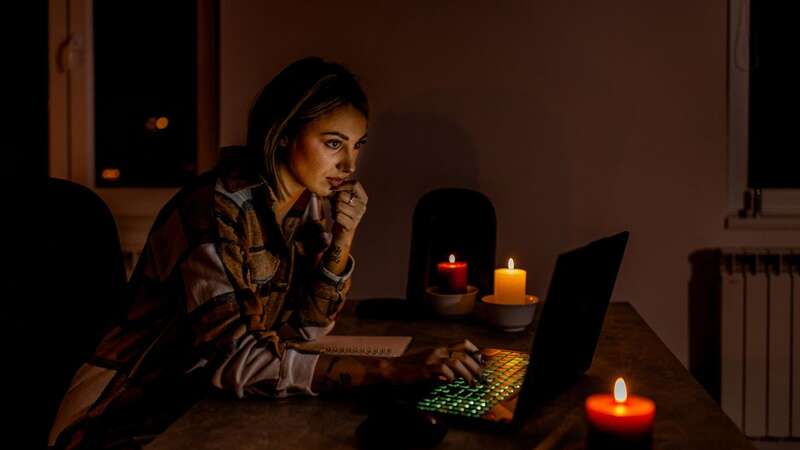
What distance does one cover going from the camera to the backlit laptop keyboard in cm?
99

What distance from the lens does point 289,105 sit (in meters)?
1.39

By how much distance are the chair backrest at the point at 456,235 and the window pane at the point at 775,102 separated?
3.37ft

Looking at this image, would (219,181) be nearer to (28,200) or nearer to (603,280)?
(28,200)

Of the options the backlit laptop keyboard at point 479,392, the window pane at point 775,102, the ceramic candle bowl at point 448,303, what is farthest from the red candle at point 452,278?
the window pane at point 775,102

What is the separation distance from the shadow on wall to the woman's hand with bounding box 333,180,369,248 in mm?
795

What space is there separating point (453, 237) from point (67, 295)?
3.14 ft

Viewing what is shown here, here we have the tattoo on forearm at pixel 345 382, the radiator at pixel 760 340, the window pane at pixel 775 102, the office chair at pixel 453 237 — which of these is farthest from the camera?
the window pane at pixel 775 102

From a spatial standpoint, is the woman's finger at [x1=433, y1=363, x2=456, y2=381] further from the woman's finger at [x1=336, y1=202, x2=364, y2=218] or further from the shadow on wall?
the shadow on wall

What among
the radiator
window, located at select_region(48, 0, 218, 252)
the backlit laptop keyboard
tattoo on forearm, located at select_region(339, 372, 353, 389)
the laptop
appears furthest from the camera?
window, located at select_region(48, 0, 218, 252)

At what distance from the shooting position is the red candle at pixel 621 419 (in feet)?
2.21

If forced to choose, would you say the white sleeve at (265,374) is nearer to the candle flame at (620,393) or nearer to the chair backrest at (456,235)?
the candle flame at (620,393)

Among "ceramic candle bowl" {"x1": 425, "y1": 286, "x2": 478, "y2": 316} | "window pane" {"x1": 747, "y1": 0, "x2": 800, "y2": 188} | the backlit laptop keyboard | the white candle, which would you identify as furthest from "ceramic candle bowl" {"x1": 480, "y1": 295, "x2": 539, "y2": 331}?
"window pane" {"x1": 747, "y1": 0, "x2": 800, "y2": 188}

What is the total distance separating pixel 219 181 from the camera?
52.7 inches

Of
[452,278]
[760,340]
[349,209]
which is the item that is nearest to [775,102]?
[760,340]
